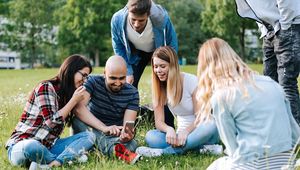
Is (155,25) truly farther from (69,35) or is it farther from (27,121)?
(69,35)

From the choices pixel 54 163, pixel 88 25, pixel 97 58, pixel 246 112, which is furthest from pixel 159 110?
pixel 97 58

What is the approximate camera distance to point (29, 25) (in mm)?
61062

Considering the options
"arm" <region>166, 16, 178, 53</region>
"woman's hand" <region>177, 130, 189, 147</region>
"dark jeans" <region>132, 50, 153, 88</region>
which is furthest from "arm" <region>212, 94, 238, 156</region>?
"dark jeans" <region>132, 50, 153, 88</region>

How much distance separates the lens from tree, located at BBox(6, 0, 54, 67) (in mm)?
59188

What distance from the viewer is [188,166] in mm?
4965

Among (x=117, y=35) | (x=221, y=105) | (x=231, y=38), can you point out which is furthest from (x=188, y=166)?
(x=231, y=38)

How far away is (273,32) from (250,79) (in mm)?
2425

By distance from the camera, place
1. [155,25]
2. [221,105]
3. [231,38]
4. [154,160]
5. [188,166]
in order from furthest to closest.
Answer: [231,38] → [155,25] → [154,160] → [188,166] → [221,105]

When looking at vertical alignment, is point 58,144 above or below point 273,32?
below

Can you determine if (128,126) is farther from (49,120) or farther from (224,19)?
(224,19)

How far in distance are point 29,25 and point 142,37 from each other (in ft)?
186

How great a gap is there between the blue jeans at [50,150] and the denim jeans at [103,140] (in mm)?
197

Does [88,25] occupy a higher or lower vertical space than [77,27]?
higher

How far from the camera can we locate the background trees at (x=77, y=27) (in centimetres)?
5725
